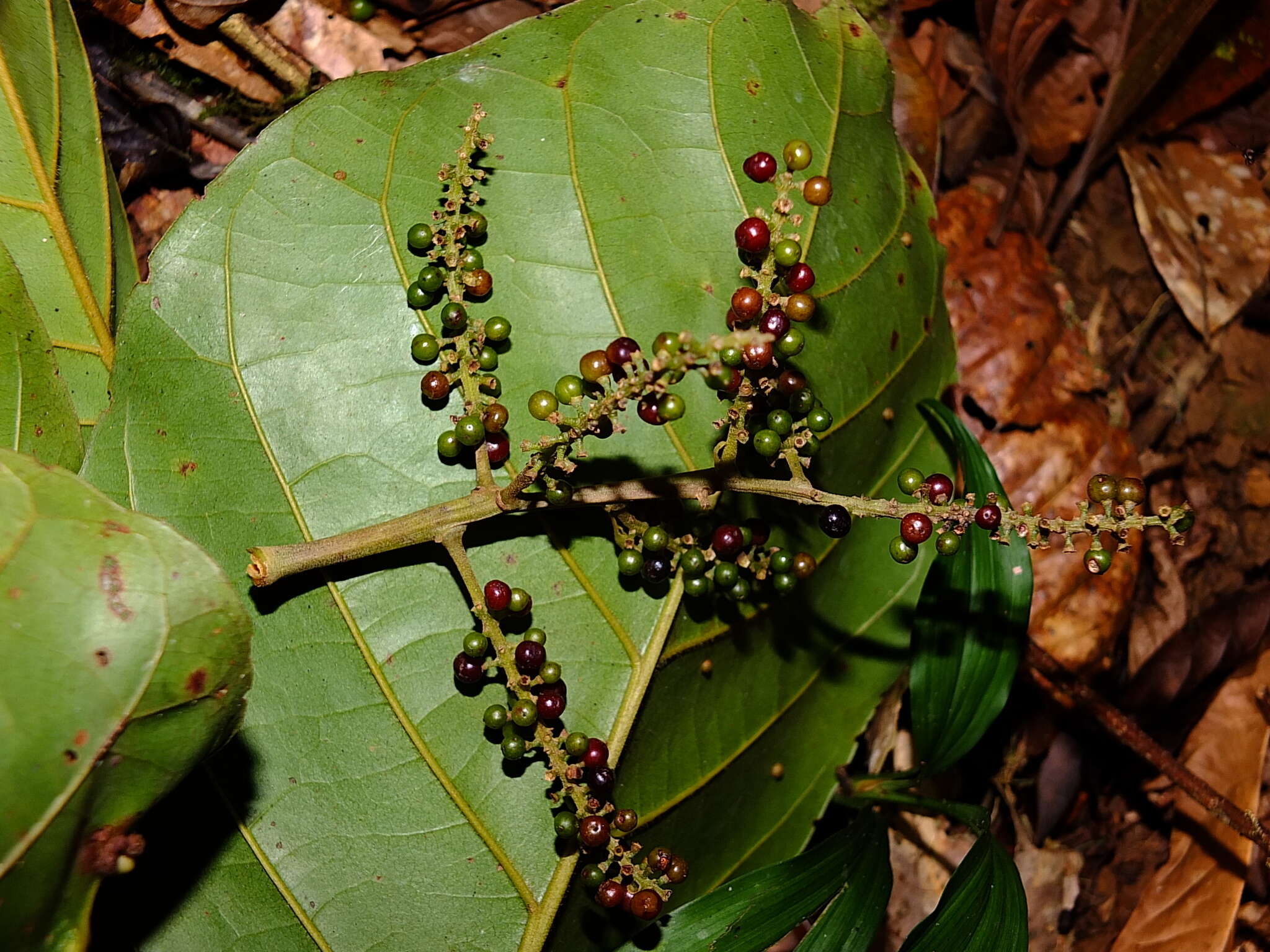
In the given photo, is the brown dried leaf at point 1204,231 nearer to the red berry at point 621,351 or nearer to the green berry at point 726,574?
the green berry at point 726,574

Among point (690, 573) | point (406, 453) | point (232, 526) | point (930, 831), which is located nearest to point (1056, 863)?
point (930, 831)

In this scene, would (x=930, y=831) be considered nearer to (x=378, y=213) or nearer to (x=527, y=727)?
(x=527, y=727)

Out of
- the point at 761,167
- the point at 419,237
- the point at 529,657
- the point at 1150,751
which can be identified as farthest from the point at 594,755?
the point at 1150,751

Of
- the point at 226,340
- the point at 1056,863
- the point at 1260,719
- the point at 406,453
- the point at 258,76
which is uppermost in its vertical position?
the point at 258,76

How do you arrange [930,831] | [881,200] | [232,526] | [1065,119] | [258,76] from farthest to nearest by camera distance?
[1065,119] → [930,831] → [258,76] → [881,200] → [232,526]

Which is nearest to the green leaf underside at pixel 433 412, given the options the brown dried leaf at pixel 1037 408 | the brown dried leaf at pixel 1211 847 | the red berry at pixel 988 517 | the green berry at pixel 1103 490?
the red berry at pixel 988 517

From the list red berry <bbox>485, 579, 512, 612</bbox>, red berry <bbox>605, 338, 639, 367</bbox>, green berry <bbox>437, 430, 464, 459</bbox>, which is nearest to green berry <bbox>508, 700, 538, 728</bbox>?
red berry <bbox>485, 579, 512, 612</bbox>

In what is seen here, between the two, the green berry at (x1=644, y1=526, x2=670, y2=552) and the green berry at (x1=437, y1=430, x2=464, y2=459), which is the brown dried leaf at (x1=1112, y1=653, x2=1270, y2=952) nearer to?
the green berry at (x1=644, y1=526, x2=670, y2=552)
